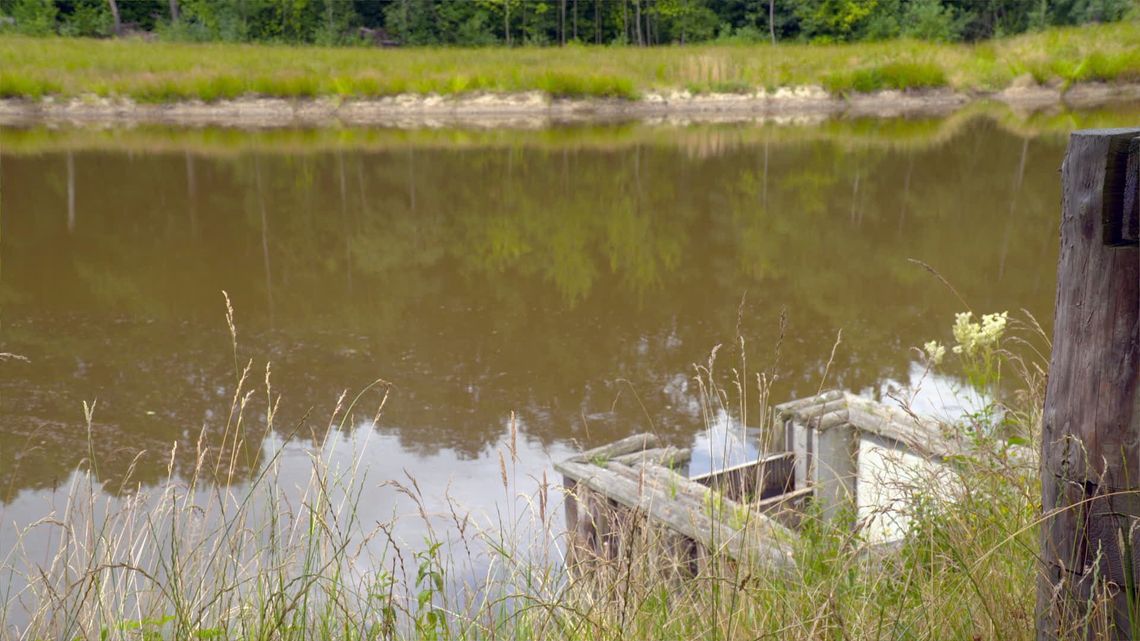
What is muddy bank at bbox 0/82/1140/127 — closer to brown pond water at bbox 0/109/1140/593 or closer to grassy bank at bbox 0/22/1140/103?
grassy bank at bbox 0/22/1140/103

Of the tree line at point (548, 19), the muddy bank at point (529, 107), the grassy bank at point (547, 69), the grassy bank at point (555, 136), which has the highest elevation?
the tree line at point (548, 19)

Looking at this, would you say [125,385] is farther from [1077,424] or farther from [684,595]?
[1077,424]

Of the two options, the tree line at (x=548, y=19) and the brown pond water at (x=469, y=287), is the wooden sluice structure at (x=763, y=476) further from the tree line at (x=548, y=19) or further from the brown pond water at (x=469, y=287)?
the tree line at (x=548, y=19)

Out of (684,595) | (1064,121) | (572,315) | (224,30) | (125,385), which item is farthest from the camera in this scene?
(224,30)

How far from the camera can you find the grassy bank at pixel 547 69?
75.5 feet

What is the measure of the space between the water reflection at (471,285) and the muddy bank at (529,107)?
294 inches

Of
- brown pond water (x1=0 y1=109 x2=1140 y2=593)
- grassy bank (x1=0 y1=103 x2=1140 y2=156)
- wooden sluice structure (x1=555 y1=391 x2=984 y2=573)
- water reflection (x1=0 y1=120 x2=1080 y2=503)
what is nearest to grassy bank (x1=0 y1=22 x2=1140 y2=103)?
grassy bank (x1=0 y1=103 x2=1140 y2=156)

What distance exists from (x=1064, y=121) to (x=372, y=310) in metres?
16.1

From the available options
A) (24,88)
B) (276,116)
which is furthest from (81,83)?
(276,116)

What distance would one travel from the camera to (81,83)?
900 inches

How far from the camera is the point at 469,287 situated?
336 inches

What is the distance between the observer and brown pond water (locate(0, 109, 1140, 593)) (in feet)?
18.4

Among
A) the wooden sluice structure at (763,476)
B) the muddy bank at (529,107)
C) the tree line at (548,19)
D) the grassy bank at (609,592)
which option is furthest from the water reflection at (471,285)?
the tree line at (548,19)

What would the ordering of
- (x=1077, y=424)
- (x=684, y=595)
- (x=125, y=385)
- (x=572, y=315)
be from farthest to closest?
Result: (x=572, y=315) < (x=125, y=385) < (x=684, y=595) < (x=1077, y=424)
